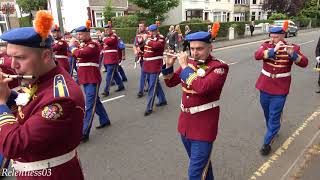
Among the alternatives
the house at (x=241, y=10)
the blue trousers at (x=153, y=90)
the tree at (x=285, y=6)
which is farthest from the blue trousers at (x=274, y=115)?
the tree at (x=285, y=6)

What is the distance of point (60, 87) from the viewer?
2236mm

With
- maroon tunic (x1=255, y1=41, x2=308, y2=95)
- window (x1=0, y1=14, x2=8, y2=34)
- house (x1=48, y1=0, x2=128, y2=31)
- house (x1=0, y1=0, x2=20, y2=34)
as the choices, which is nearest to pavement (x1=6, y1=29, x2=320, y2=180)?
maroon tunic (x1=255, y1=41, x2=308, y2=95)

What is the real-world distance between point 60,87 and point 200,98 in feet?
5.71

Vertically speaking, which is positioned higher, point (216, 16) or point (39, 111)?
point (39, 111)

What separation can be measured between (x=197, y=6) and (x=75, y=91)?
39068 mm

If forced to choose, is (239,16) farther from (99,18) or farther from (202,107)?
(202,107)

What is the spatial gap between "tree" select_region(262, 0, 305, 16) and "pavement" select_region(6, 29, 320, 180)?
43442mm

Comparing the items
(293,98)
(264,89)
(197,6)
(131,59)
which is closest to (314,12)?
(197,6)

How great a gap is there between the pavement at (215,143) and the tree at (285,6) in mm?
43442

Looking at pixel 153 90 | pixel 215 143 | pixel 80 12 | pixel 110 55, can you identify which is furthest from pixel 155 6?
pixel 215 143

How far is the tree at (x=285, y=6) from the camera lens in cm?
4844

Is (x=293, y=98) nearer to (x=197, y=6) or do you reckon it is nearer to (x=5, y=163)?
(x=5, y=163)

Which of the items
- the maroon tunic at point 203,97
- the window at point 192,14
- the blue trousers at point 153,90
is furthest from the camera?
the window at point 192,14

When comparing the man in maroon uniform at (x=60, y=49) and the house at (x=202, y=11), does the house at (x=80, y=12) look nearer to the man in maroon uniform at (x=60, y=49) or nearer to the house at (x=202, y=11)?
the house at (x=202, y=11)
